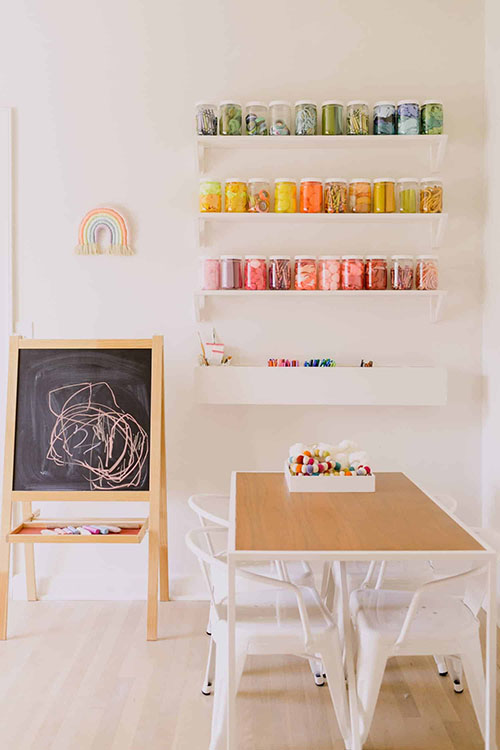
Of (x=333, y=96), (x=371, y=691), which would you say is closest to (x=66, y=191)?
(x=333, y=96)

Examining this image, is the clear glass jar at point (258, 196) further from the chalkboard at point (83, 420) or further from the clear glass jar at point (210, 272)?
the chalkboard at point (83, 420)

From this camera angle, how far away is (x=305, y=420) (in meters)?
3.48

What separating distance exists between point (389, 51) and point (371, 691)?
2.83 metres

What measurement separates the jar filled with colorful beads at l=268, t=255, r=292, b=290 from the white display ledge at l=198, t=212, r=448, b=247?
0.20 meters

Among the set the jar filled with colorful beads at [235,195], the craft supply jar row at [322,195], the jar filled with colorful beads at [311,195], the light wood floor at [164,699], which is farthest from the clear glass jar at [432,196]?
the light wood floor at [164,699]

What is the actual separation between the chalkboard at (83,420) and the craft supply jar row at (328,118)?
1.12m

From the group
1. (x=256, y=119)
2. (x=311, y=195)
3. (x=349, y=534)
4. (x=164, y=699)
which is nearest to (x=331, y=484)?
(x=349, y=534)

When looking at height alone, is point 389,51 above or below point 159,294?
above

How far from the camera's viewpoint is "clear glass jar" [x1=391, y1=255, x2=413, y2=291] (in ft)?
10.7

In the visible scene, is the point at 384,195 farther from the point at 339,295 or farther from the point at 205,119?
the point at 205,119

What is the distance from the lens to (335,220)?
340 cm

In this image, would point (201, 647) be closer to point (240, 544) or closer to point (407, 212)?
point (240, 544)

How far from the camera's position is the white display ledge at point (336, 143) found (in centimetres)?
326

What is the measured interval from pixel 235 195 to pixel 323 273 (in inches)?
21.3
